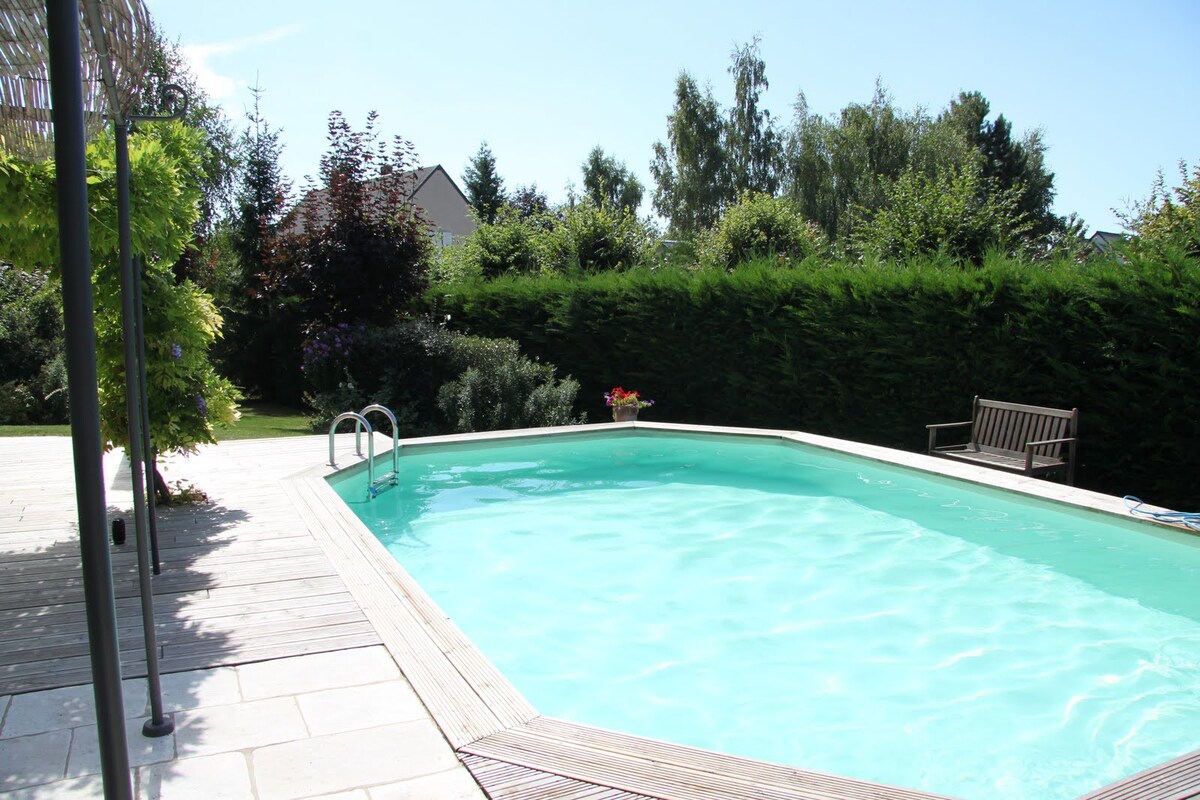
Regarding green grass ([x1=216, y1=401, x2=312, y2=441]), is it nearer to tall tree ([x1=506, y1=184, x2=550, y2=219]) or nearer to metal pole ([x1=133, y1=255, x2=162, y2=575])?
metal pole ([x1=133, y1=255, x2=162, y2=575])

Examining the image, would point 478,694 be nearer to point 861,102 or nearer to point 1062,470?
point 1062,470

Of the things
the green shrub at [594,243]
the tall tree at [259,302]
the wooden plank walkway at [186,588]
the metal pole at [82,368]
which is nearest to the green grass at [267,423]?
the tall tree at [259,302]

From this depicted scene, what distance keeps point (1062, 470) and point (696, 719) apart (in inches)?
228

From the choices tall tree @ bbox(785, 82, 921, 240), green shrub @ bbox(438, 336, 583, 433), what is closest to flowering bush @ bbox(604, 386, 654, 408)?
green shrub @ bbox(438, 336, 583, 433)

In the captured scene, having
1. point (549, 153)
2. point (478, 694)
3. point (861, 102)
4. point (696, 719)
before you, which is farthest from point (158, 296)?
point (549, 153)

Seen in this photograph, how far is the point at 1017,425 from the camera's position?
8.74 metres

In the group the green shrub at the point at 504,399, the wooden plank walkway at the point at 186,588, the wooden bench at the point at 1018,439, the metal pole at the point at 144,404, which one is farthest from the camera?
the green shrub at the point at 504,399

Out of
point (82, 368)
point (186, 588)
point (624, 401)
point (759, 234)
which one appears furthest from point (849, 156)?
point (82, 368)

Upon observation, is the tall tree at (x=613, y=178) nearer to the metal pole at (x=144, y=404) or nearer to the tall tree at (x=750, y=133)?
the tall tree at (x=750, y=133)

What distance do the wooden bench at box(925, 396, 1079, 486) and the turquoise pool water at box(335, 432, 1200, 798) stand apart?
0.69 meters

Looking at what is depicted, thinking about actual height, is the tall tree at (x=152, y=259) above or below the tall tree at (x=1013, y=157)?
below

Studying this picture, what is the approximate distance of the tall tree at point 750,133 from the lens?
101ft

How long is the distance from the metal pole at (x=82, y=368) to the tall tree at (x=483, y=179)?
42.8 meters

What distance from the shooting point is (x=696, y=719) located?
456cm
